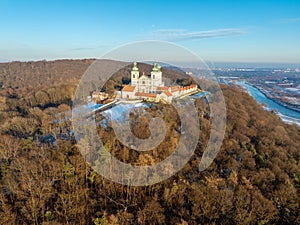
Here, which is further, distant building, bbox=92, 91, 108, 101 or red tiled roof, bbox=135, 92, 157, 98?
red tiled roof, bbox=135, 92, 157, 98

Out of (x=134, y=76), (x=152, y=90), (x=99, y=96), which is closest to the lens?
(x=99, y=96)

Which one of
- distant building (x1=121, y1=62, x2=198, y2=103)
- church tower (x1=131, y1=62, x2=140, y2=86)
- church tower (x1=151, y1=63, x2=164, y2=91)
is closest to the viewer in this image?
distant building (x1=121, y1=62, x2=198, y2=103)

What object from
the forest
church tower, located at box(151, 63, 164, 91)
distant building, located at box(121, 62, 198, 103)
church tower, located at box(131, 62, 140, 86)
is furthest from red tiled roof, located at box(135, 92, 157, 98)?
the forest

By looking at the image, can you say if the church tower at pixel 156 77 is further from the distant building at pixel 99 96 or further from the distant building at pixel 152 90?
the distant building at pixel 99 96

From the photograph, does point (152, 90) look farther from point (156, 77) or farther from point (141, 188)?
point (141, 188)

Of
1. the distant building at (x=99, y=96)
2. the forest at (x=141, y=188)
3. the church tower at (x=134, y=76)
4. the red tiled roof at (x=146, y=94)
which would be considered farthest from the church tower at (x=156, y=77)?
the forest at (x=141, y=188)

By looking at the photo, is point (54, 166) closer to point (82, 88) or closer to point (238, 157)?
→ point (238, 157)

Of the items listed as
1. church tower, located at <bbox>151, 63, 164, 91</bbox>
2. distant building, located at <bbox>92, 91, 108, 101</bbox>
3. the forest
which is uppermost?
church tower, located at <bbox>151, 63, 164, 91</bbox>

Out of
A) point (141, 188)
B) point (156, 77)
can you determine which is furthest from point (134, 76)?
point (141, 188)

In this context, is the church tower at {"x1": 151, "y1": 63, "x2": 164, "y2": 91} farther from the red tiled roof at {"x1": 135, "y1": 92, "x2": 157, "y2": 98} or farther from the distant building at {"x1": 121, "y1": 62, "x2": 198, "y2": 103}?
the red tiled roof at {"x1": 135, "y1": 92, "x2": 157, "y2": 98}
